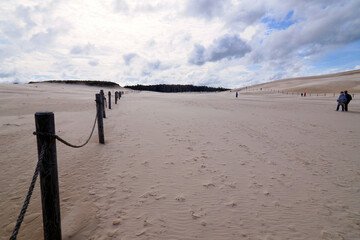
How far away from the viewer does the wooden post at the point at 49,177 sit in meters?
2.13

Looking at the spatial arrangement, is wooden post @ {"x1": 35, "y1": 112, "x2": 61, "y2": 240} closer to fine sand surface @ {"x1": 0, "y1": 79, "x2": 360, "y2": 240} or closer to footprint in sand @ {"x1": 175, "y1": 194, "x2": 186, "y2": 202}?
fine sand surface @ {"x1": 0, "y1": 79, "x2": 360, "y2": 240}

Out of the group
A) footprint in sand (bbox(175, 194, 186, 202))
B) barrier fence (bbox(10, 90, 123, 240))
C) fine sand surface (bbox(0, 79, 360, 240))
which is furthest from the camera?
footprint in sand (bbox(175, 194, 186, 202))

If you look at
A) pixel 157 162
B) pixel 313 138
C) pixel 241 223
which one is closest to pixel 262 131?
pixel 313 138

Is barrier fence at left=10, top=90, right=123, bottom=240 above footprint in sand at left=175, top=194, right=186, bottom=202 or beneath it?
above

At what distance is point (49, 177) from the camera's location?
2240mm

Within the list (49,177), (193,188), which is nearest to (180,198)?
(193,188)

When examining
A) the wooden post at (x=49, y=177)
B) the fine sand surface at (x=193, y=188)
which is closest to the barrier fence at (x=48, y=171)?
the wooden post at (x=49, y=177)

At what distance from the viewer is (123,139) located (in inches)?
275

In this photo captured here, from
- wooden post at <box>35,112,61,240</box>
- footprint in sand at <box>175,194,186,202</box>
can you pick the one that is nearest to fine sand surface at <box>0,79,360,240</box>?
footprint in sand at <box>175,194,186,202</box>

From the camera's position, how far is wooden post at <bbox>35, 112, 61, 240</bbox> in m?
2.13

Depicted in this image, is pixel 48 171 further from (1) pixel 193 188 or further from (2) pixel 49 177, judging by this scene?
(1) pixel 193 188

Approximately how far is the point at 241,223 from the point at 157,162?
8.82 feet

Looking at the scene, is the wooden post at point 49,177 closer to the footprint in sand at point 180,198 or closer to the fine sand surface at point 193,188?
the fine sand surface at point 193,188

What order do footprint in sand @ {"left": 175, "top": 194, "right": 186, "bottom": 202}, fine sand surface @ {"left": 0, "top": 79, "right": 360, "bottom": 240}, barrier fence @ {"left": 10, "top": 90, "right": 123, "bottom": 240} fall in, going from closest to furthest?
1. barrier fence @ {"left": 10, "top": 90, "right": 123, "bottom": 240}
2. fine sand surface @ {"left": 0, "top": 79, "right": 360, "bottom": 240}
3. footprint in sand @ {"left": 175, "top": 194, "right": 186, "bottom": 202}
